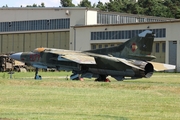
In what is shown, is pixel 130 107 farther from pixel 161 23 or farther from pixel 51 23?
pixel 51 23

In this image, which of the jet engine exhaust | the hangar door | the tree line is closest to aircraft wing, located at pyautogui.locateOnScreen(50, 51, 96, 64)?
the jet engine exhaust

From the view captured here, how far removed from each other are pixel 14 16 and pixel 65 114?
261 ft

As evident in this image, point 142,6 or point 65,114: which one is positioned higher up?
point 142,6

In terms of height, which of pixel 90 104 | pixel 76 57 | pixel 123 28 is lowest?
pixel 90 104

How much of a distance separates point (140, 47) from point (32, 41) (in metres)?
54.2

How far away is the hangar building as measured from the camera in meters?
80.1

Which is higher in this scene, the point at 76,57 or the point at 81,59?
the point at 76,57

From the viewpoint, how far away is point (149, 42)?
44.9 meters

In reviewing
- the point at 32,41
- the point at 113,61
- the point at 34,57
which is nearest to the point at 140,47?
the point at 113,61

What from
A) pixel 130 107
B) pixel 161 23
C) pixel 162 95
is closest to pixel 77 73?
pixel 162 95

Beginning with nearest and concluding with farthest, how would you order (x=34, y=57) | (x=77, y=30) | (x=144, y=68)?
(x=144, y=68)
(x=34, y=57)
(x=77, y=30)

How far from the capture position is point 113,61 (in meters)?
44.3

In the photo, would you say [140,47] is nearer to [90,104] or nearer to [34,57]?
[34,57]

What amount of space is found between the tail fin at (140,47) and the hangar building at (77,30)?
1332 inches
